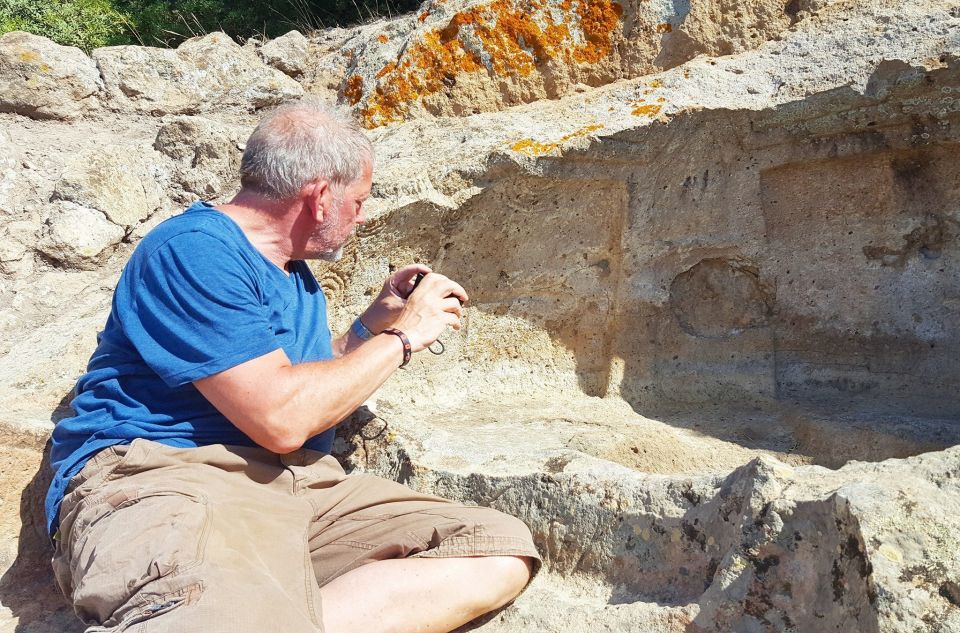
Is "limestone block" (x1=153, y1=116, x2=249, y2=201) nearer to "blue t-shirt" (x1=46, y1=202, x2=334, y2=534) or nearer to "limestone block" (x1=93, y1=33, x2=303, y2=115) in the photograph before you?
"limestone block" (x1=93, y1=33, x2=303, y2=115)

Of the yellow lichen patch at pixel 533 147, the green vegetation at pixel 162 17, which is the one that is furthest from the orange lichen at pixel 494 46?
the green vegetation at pixel 162 17

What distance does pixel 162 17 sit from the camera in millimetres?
7082

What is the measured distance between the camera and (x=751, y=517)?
5.56ft

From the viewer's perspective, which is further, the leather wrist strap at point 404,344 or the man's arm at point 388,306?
the man's arm at point 388,306

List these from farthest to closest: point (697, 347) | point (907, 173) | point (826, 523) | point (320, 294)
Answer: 1. point (697, 347)
2. point (907, 173)
3. point (320, 294)
4. point (826, 523)

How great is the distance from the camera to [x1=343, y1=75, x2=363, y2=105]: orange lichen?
372 centimetres

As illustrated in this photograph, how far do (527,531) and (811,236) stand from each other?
1.79 m

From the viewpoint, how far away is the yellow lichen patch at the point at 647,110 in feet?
9.99

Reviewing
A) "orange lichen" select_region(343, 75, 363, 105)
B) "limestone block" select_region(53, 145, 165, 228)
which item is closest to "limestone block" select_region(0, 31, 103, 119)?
"limestone block" select_region(53, 145, 165, 228)

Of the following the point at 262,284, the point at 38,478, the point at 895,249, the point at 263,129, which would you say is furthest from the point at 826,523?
the point at 38,478

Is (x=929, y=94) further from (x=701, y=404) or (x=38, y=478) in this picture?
(x=38, y=478)

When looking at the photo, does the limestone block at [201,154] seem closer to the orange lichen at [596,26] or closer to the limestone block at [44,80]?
the limestone block at [44,80]

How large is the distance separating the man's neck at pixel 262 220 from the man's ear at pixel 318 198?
53 millimetres

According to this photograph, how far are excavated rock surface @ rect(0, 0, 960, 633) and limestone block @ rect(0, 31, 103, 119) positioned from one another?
25cm
